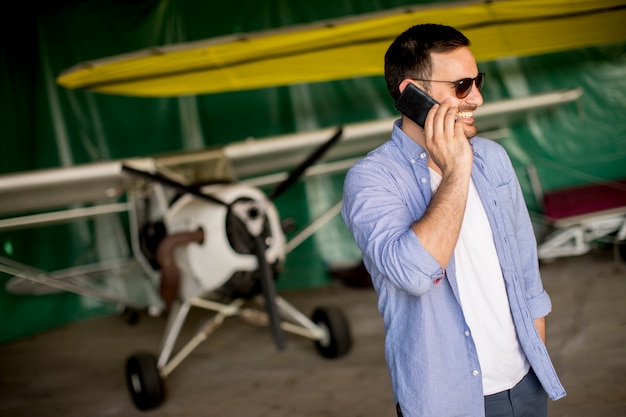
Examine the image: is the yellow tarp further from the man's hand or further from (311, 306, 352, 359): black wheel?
the man's hand

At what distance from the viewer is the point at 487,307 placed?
4.47 feet

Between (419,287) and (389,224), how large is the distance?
142mm

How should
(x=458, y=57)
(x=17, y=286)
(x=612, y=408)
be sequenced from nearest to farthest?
(x=458, y=57) → (x=612, y=408) → (x=17, y=286)

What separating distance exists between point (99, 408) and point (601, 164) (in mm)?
5101

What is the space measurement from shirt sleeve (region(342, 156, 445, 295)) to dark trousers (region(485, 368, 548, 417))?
1.02 feet

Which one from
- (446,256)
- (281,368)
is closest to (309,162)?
(281,368)

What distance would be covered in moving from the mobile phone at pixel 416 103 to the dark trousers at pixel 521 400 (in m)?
0.60

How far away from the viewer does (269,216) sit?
148 inches

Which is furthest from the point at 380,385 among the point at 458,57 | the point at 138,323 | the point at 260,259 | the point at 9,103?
the point at 9,103

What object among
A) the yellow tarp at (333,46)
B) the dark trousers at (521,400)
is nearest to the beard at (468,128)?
the dark trousers at (521,400)

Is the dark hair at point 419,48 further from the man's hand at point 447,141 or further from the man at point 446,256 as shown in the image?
the man's hand at point 447,141

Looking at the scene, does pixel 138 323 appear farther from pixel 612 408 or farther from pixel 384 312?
pixel 384 312

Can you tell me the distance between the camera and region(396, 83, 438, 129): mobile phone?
132cm

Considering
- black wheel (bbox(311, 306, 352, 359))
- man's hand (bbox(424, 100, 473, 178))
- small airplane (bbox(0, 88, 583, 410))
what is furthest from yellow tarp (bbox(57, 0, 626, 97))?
man's hand (bbox(424, 100, 473, 178))
